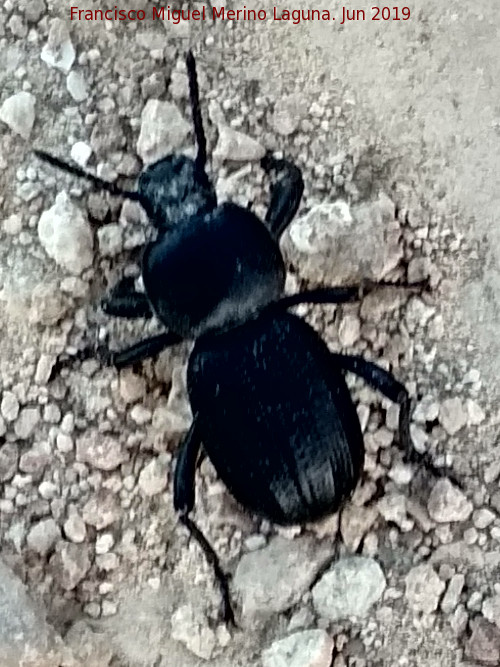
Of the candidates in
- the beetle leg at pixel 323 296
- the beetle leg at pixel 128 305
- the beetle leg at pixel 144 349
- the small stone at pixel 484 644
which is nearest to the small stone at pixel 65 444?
the beetle leg at pixel 144 349

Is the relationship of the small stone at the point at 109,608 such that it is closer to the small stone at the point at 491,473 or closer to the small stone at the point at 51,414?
the small stone at the point at 51,414

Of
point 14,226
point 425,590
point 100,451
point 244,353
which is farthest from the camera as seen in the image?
A: point 14,226

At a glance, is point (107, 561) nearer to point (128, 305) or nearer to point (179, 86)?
point (128, 305)

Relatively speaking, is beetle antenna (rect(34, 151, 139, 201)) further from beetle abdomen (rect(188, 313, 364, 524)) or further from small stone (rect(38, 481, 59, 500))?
small stone (rect(38, 481, 59, 500))

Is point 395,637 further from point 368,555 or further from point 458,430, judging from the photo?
point 458,430

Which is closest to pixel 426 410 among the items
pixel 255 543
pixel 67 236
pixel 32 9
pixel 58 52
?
pixel 255 543

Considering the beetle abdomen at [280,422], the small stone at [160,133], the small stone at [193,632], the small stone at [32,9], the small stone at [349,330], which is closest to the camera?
the beetle abdomen at [280,422]

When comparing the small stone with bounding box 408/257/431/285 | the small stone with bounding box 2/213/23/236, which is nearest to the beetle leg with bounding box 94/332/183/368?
the small stone with bounding box 2/213/23/236

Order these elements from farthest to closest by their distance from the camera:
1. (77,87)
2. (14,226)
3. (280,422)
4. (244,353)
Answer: (77,87)
(14,226)
(244,353)
(280,422)
